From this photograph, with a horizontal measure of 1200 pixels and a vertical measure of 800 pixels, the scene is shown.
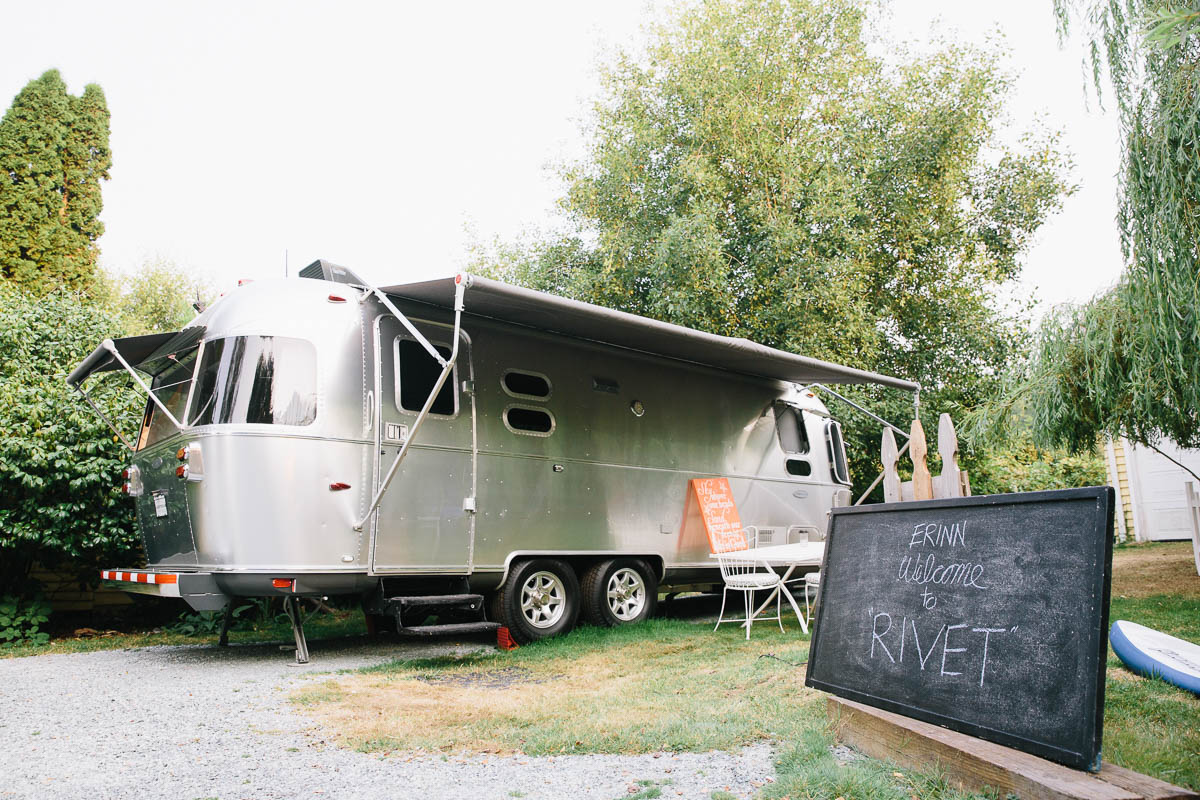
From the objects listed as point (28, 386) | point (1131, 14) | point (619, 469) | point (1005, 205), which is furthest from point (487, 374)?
point (1005, 205)

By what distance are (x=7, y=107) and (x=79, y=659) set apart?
15102 mm

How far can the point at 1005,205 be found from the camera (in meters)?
14.5

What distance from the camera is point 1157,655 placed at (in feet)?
15.2

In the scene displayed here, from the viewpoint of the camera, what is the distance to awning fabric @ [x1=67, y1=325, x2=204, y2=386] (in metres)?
6.58

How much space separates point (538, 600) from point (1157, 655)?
431 cm

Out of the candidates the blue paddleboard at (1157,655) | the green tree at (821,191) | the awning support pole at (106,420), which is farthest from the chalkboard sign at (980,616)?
the green tree at (821,191)

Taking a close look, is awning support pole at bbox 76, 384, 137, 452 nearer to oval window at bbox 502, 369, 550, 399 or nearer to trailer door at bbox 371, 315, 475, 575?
trailer door at bbox 371, 315, 475, 575

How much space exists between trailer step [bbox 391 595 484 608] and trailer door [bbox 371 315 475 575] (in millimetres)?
196

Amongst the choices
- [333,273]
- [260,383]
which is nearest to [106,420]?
[260,383]

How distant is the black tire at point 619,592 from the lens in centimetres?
751

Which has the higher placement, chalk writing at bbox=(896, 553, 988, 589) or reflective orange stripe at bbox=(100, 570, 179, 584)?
chalk writing at bbox=(896, 553, 988, 589)

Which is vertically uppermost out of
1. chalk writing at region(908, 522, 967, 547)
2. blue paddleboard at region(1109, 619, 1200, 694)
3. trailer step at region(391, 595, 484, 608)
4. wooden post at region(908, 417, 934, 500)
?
wooden post at region(908, 417, 934, 500)

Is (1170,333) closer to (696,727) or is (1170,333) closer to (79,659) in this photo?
(696,727)

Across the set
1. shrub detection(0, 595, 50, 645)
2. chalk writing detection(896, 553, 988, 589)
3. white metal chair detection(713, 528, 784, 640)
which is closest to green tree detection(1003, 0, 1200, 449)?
chalk writing detection(896, 553, 988, 589)
